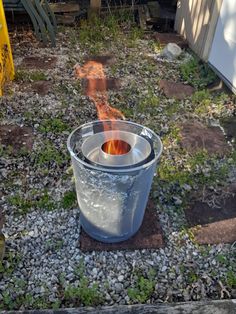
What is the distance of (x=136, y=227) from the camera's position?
1.91 m

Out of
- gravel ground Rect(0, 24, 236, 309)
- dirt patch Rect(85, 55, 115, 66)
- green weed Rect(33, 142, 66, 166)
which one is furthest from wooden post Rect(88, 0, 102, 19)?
green weed Rect(33, 142, 66, 166)

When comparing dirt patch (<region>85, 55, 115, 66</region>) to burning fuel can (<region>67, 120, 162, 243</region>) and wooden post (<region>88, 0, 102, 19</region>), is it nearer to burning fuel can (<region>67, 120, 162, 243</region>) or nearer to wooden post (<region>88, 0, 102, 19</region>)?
wooden post (<region>88, 0, 102, 19</region>)

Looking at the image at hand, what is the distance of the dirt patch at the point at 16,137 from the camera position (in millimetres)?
2599

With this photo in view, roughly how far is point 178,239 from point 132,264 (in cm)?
35

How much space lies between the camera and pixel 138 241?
1.93 m

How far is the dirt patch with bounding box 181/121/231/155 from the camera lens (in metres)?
2.67

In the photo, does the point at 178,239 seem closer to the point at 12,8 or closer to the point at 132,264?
the point at 132,264

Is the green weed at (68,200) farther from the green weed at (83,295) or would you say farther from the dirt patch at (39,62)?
the dirt patch at (39,62)

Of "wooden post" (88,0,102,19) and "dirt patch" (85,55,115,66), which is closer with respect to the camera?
"dirt patch" (85,55,115,66)

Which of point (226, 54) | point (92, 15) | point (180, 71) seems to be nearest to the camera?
point (226, 54)

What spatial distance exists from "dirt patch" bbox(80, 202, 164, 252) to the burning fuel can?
0.04 meters

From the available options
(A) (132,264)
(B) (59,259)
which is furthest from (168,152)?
(B) (59,259)

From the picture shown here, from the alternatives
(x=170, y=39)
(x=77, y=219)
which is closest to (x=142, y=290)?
(x=77, y=219)

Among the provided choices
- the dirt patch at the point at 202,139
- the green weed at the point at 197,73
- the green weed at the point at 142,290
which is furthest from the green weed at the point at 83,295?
the green weed at the point at 197,73
